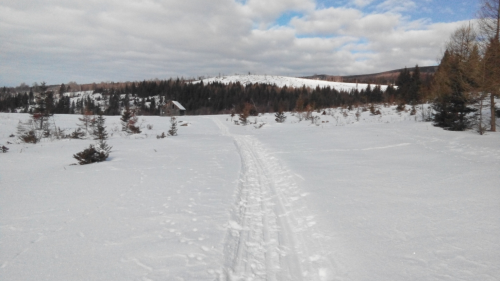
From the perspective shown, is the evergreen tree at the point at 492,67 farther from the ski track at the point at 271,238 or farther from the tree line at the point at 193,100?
the tree line at the point at 193,100

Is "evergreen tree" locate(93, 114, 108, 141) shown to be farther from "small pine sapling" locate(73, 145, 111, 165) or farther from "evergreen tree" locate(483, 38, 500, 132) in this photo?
"evergreen tree" locate(483, 38, 500, 132)

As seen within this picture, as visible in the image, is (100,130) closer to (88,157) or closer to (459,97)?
(88,157)

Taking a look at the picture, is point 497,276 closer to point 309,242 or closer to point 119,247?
point 309,242

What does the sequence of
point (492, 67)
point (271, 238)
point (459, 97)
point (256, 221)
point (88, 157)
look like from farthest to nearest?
point (459, 97) < point (492, 67) < point (88, 157) < point (256, 221) < point (271, 238)

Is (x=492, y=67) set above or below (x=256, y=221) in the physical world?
above

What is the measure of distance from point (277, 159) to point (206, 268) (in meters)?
7.23

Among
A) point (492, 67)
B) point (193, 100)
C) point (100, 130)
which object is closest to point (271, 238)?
point (492, 67)

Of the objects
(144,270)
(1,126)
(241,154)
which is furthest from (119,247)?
(1,126)

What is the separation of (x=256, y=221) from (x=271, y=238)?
2.15 feet

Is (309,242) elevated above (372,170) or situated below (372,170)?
below

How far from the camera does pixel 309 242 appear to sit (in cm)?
395

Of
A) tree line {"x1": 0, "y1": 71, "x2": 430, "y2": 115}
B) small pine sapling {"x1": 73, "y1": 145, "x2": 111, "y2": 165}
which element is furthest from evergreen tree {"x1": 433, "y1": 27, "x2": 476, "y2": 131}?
tree line {"x1": 0, "y1": 71, "x2": 430, "y2": 115}

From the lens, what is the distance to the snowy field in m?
3.17

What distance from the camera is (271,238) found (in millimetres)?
4066
